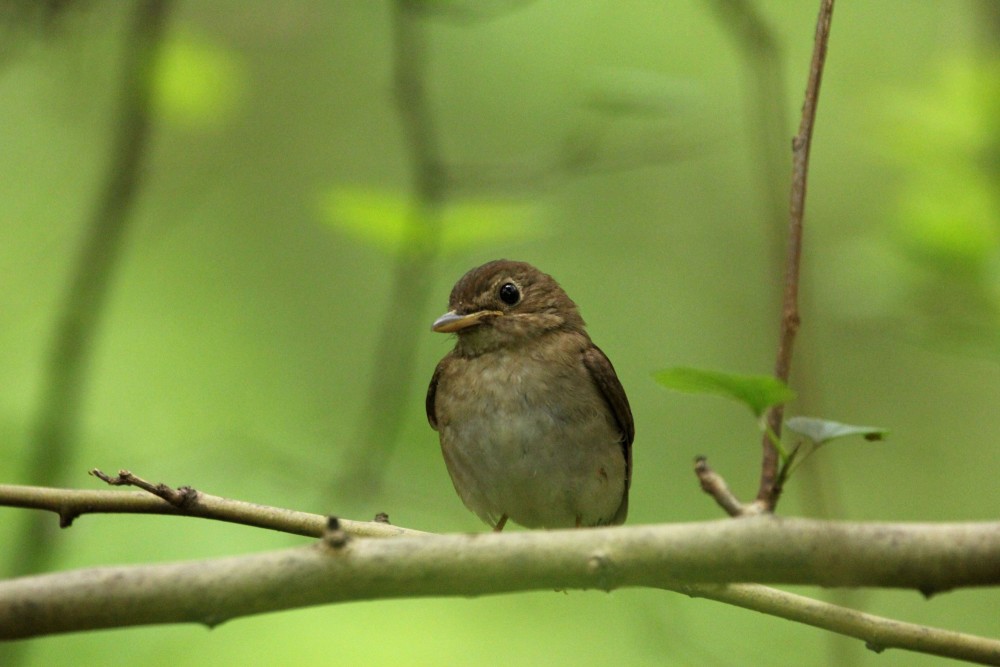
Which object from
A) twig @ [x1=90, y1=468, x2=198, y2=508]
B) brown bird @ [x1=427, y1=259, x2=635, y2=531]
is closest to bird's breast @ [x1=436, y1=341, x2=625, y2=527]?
brown bird @ [x1=427, y1=259, x2=635, y2=531]

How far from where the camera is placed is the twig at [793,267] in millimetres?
2166

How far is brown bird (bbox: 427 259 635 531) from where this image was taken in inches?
207

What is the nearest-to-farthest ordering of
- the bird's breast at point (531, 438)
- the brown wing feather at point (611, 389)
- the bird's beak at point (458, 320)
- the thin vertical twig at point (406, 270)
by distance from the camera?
the thin vertical twig at point (406, 270), the bird's breast at point (531, 438), the bird's beak at point (458, 320), the brown wing feather at point (611, 389)

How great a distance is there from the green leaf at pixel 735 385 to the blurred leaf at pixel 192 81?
405cm

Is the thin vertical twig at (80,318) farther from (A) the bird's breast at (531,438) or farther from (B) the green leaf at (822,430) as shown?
(B) the green leaf at (822,430)

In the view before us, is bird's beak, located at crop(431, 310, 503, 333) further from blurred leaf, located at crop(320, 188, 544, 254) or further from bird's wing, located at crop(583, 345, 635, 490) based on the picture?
blurred leaf, located at crop(320, 188, 544, 254)

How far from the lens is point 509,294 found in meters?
5.78

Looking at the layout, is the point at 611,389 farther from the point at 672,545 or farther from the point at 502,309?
A: the point at 672,545

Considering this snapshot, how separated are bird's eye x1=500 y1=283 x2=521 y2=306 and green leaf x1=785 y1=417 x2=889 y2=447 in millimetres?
3602

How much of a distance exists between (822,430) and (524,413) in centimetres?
316

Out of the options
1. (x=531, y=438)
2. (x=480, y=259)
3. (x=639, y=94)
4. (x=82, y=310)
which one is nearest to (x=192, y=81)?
(x=82, y=310)

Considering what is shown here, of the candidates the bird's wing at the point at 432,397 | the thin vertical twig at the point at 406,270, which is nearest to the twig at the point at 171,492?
the thin vertical twig at the point at 406,270

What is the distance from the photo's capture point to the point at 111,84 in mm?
7590

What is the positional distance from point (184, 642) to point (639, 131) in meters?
5.61
